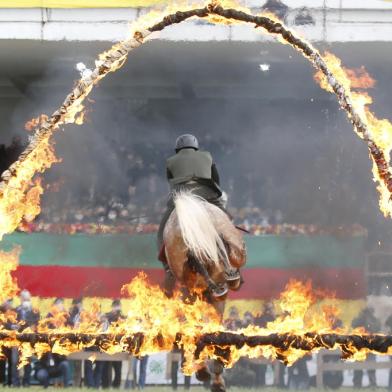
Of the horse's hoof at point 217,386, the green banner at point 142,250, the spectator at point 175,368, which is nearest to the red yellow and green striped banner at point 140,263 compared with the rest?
the green banner at point 142,250

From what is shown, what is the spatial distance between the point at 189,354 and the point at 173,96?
1591cm

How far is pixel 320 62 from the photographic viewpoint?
336 inches

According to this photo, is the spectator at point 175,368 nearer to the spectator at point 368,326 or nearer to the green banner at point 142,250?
the spectator at point 368,326

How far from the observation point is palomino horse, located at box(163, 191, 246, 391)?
34.2ft

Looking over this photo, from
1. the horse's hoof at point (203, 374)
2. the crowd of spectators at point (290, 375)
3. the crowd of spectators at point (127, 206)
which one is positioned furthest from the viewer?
the crowd of spectators at point (127, 206)

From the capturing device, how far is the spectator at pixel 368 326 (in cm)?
1462

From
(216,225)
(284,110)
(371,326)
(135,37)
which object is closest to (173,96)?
(284,110)

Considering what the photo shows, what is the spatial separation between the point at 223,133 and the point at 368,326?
8.21 meters

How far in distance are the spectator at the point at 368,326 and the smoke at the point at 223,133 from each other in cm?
364

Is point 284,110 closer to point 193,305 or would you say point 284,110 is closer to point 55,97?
point 55,97

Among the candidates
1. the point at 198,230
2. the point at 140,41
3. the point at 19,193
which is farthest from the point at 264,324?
the point at 140,41

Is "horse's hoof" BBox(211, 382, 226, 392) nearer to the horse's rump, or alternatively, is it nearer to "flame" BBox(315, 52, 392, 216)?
the horse's rump

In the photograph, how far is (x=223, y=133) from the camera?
22812 mm

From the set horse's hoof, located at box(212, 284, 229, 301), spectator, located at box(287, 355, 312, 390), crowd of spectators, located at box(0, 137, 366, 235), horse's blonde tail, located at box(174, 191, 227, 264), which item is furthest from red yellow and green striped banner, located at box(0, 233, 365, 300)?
horse's blonde tail, located at box(174, 191, 227, 264)
